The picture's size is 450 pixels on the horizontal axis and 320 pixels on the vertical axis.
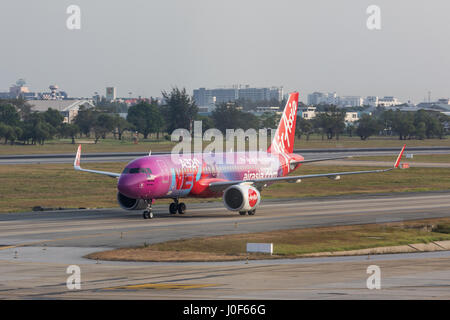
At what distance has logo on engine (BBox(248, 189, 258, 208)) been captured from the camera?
52.9 m

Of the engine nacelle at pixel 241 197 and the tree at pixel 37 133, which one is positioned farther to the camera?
the tree at pixel 37 133

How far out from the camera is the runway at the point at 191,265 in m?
27.2

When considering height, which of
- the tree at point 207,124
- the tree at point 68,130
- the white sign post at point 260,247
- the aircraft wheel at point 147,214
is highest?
the tree at point 207,124

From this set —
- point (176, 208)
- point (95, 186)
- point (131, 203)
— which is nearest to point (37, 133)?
point (95, 186)

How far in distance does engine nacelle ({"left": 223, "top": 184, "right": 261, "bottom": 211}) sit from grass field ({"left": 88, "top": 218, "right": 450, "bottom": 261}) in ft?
25.5

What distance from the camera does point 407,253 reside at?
3878 cm

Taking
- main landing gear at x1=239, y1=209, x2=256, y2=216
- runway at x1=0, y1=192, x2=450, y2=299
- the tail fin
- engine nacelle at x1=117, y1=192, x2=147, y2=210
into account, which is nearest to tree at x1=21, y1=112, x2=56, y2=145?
the tail fin

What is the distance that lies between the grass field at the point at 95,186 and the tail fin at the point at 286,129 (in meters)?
7.35

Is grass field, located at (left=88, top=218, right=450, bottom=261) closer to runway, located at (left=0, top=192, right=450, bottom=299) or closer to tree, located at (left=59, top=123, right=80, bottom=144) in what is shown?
runway, located at (left=0, top=192, right=450, bottom=299)

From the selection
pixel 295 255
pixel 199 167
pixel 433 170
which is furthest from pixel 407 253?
pixel 433 170

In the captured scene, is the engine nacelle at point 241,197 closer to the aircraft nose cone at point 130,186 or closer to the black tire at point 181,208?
the black tire at point 181,208

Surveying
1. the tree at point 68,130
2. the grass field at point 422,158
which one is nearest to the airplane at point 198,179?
the grass field at point 422,158

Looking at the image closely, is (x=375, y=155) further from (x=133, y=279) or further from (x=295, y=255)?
(x=133, y=279)

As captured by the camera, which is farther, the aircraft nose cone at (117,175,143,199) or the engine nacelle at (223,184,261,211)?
the engine nacelle at (223,184,261,211)
